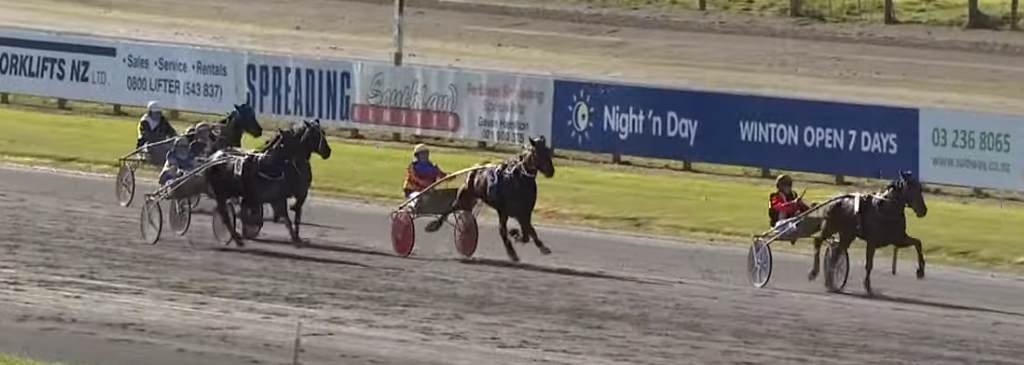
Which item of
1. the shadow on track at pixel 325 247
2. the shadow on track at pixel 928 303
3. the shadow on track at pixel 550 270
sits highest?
the shadow on track at pixel 325 247

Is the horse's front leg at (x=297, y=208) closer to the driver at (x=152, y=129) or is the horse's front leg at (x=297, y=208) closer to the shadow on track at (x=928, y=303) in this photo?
the driver at (x=152, y=129)

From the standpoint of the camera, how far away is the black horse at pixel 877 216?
18547 millimetres

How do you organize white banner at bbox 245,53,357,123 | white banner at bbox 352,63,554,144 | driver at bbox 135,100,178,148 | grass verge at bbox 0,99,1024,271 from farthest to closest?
white banner at bbox 245,53,357,123 < white banner at bbox 352,63,554,144 < grass verge at bbox 0,99,1024,271 < driver at bbox 135,100,178,148

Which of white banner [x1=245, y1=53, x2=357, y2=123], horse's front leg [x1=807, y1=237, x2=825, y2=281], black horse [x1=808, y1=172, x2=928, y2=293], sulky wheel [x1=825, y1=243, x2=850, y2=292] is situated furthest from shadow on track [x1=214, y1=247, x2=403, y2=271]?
white banner [x1=245, y1=53, x2=357, y2=123]

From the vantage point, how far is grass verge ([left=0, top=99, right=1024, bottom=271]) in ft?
77.9

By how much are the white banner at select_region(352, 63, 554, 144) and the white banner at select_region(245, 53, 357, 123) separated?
0.74 ft

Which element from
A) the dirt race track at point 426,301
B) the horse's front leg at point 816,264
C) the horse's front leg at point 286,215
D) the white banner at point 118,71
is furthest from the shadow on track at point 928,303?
the white banner at point 118,71

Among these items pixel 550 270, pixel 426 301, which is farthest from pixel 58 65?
pixel 426 301

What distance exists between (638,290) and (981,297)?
305 centimetres

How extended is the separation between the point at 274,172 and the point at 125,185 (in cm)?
431

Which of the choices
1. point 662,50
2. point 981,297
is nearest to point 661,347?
point 981,297

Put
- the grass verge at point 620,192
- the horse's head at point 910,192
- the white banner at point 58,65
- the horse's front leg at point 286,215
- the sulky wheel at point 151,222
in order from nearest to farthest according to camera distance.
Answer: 1. the horse's head at point 910,192
2. the horse's front leg at point 286,215
3. the sulky wheel at point 151,222
4. the grass verge at point 620,192
5. the white banner at point 58,65

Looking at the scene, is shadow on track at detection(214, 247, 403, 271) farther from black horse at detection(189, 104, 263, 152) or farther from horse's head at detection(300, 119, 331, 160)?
black horse at detection(189, 104, 263, 152)

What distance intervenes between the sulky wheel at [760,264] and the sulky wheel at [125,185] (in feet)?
24.5
